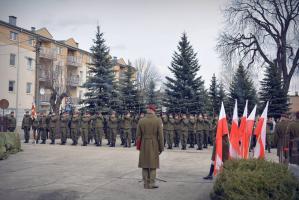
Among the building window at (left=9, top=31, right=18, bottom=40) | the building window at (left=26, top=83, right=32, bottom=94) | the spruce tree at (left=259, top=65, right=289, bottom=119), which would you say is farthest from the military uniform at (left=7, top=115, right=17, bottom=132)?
the building window at (left=26, top=83, right=32, bottom=94)

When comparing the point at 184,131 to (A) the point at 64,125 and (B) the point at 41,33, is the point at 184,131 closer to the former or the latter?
(A) the point at 64,125

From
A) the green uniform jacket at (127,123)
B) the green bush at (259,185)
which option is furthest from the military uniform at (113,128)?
the green bush at (259,185)

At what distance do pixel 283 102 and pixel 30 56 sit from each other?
34186 mm

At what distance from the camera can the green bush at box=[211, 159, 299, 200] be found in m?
5.48

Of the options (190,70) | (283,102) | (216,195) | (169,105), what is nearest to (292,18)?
(283,102)

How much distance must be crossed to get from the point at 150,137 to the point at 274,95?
21.8m

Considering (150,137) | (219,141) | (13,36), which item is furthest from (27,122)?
(13,36)

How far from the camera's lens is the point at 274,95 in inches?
1115

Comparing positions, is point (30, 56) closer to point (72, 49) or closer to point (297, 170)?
point (72, 49)

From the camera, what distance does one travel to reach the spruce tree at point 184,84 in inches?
1107

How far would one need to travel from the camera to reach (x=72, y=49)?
58062 millimetres

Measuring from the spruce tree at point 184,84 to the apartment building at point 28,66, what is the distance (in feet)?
58.0

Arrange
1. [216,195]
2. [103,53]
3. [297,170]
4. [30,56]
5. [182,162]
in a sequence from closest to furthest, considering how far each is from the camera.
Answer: [216,195] → [297,170] → [182,162] → [103,53] → [30,56]

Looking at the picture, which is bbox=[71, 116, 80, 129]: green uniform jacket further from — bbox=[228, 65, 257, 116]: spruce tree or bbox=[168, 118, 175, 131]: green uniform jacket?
bbox=[228, 65, 257, 116]: spruce tree
